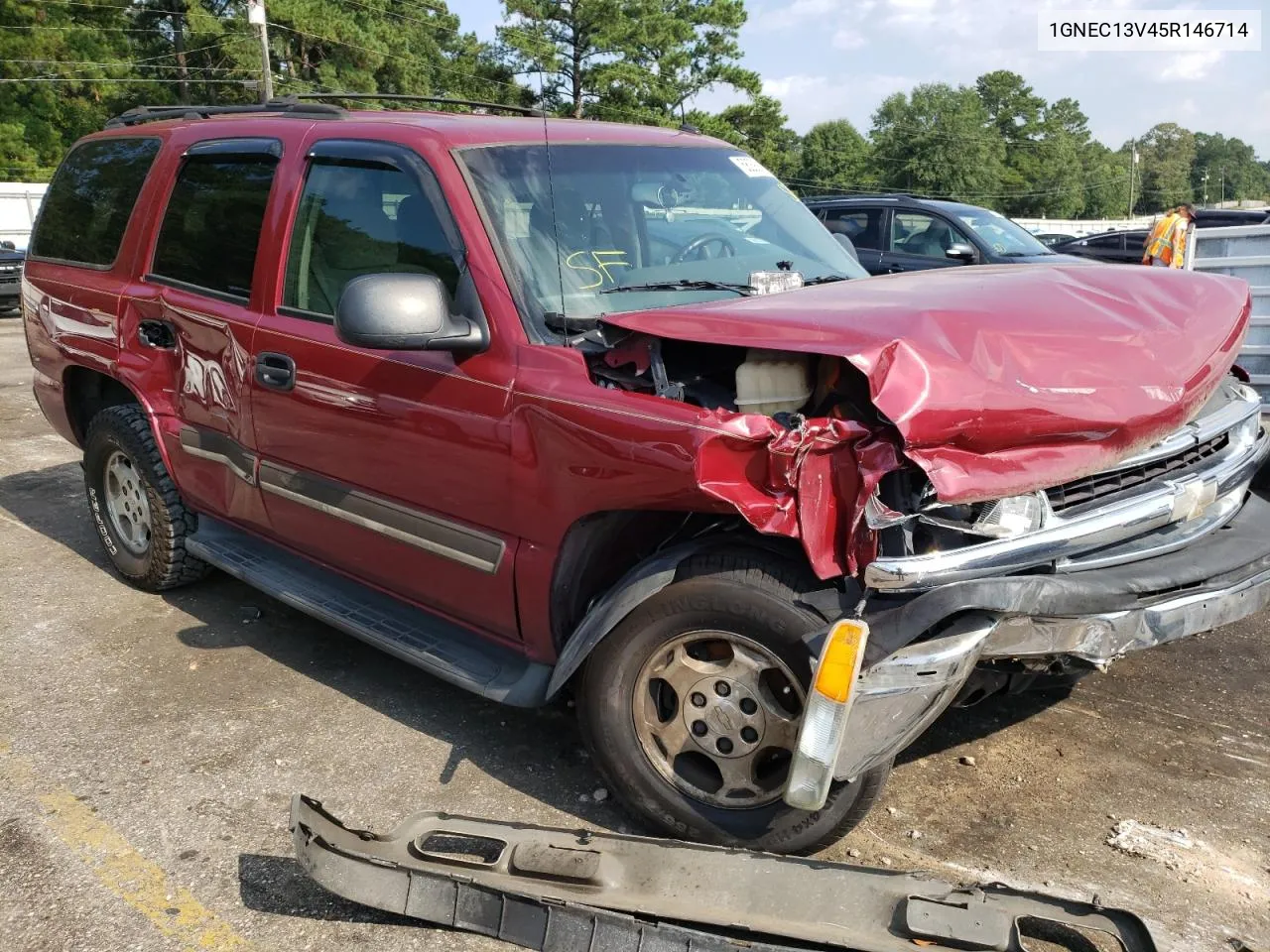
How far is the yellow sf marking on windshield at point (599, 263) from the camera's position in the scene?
3.28 meters

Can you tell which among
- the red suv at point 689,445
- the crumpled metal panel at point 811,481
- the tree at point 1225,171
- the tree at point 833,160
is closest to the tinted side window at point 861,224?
the red suv at point 689,445

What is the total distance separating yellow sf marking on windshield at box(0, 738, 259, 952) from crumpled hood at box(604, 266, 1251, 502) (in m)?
1.85

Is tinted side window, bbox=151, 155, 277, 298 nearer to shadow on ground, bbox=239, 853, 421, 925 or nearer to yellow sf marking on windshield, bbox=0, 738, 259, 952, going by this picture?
yellow sf marking on windshield, bbox=0, 738, 259, 952

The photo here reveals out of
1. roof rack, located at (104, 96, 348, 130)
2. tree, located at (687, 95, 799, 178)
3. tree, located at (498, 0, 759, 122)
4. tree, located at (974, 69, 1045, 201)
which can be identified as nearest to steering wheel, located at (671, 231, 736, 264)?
roof rack, located at (104, 96, 348, 130)

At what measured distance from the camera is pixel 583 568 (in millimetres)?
3043

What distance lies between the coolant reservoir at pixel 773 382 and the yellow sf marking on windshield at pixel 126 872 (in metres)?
1.82

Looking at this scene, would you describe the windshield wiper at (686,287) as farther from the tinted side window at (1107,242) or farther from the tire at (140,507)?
the tinted side window at (1107,242)

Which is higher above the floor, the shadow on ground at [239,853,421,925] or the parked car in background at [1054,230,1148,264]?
the parked car in background at [1054,230,1148,264]

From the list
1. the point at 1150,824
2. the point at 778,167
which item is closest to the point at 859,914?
the point at 1150,824

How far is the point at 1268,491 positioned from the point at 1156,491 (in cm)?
130

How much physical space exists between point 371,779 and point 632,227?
193 cm

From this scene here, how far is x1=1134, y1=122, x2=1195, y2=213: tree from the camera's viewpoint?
13100 cm

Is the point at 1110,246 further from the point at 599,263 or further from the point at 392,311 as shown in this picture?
the point at 392,311

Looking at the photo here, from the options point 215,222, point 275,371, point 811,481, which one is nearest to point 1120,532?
point 811,481
